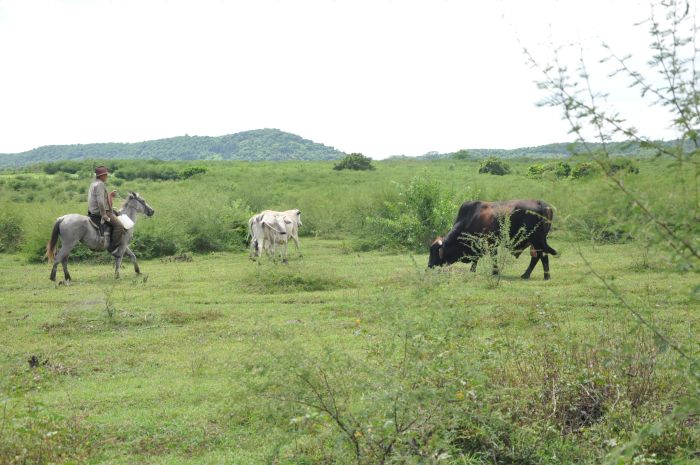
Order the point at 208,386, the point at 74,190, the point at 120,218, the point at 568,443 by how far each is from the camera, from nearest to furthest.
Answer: the point at 568,443, the point at 208,386, the point at 120,218, the point at 74,190

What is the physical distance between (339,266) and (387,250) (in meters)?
3.73

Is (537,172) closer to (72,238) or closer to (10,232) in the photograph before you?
(72,238)

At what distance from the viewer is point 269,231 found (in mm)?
17859

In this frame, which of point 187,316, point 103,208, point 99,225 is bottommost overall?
point 187,316

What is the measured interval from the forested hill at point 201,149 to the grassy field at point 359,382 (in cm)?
14499

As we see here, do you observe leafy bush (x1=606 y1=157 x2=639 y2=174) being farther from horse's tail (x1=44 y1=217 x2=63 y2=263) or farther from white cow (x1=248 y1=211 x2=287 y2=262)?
white cow (x1=248 y1=211 x2=287 y2=262)

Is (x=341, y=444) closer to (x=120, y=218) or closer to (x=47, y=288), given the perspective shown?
(x=47, y=288)

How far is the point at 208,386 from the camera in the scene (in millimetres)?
7094

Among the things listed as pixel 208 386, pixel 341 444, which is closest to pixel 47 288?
pixel 208 386

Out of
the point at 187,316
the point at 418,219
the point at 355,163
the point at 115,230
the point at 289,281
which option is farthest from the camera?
the point at 355,163

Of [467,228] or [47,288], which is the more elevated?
[467,228]

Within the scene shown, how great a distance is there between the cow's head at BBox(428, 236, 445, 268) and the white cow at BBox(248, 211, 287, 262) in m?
4.07

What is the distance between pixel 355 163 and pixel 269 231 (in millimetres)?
37377

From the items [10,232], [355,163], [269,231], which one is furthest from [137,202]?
[355,163]
